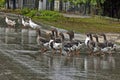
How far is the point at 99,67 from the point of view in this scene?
1670cm

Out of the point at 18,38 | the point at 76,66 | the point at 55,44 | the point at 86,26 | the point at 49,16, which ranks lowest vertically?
the point at 49,16

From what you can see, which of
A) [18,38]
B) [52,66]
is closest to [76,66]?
[52,66]

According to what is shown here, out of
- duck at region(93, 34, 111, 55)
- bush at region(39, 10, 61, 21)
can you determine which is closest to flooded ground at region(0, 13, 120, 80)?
duck at region(93, 34, 111, 55)

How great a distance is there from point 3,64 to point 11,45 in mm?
7444

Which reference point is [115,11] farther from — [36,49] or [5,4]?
[36,49]

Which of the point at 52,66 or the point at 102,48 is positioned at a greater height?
the point at 52,66

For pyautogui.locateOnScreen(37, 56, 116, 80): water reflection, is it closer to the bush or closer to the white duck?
the white duck

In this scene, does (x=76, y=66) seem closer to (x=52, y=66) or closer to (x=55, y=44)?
(x=52, y=66)

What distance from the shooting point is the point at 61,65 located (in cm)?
1675

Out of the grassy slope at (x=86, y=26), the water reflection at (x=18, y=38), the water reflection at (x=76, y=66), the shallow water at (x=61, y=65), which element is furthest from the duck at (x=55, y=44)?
the grassy slope at (x=86, y=26)

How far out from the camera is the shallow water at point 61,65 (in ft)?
46.4

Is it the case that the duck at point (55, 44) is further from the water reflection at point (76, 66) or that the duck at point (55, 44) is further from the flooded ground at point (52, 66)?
the water reflection at point (76, 66)

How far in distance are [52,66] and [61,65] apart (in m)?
0.47

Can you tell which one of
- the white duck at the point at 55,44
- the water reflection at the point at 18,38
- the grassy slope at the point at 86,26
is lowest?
the grassy slope at the point at 86,26
